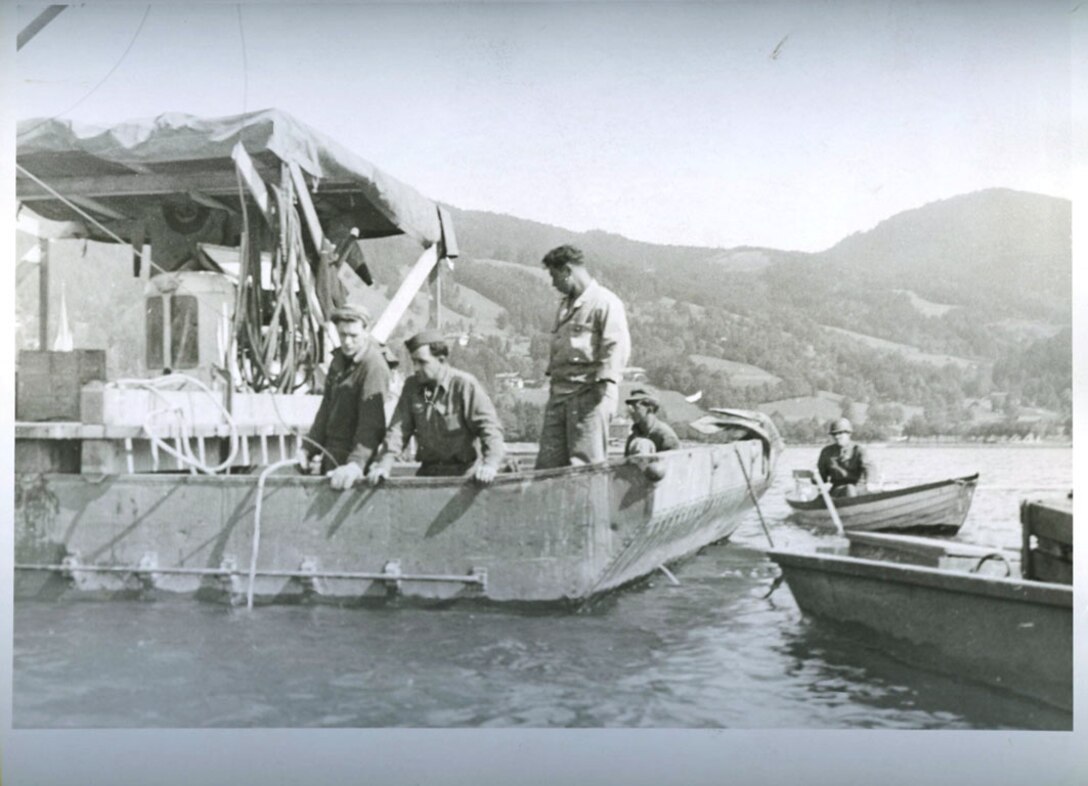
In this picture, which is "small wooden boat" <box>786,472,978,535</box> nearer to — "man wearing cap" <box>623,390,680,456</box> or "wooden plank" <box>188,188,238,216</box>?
Answer: "man wearing cap" <box>623,390,680,456</box>

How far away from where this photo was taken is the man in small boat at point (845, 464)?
5.43 metres

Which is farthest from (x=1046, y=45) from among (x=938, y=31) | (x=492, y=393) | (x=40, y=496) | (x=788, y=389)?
(x=40, y=496)

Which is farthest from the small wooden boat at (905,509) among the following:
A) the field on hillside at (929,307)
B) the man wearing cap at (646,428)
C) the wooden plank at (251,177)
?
the wooden plank at (251,177)

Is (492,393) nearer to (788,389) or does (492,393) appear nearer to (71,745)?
(788,389)

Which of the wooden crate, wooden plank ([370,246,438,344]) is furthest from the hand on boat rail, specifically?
the wooden crate

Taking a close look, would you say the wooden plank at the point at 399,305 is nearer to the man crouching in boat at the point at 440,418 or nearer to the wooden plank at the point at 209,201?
the man crouching in boat at the point at 440,418

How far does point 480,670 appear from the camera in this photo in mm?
4391

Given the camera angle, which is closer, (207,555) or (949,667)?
(949,667)

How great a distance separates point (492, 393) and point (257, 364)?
1.60 meters

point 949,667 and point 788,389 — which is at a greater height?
point 788,389

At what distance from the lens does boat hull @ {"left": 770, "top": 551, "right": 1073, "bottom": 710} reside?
399cm

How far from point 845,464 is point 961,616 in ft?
5.24

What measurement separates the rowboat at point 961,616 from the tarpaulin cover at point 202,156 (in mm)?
2765

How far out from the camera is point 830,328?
5.12 meters
